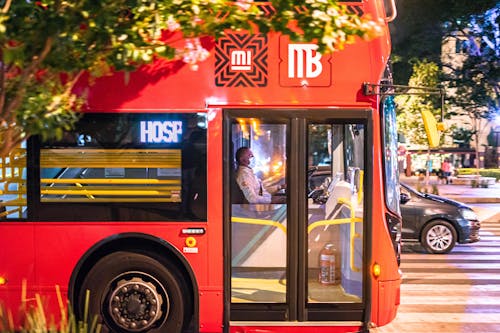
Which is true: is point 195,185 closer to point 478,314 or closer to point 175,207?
point 175,207

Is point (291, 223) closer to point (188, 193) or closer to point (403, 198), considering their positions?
point (188, 193)

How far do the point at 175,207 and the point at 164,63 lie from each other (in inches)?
56.6

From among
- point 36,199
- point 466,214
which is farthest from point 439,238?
point 36,199

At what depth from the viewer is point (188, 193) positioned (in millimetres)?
6039

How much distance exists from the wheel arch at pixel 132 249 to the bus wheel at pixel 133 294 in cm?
6

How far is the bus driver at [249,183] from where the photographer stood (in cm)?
641

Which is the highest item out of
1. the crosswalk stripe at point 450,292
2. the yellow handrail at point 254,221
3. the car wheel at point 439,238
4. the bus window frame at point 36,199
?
the bus window frame at point 36,199

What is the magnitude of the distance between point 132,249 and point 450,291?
523 cm

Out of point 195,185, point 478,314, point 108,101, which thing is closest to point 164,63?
point 108,101

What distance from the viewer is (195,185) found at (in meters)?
6.04

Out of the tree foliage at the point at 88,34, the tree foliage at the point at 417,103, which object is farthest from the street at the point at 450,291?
the tree foliage at the point at 417,103

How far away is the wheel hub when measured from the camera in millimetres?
6102

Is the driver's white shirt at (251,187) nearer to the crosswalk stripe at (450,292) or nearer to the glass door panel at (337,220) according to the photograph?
the glass door panel at (337,220)

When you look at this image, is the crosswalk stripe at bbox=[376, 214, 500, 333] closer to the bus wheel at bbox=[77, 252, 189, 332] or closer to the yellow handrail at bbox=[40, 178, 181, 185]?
the bus wheel at bbox=[77, 252, 189, 332]
